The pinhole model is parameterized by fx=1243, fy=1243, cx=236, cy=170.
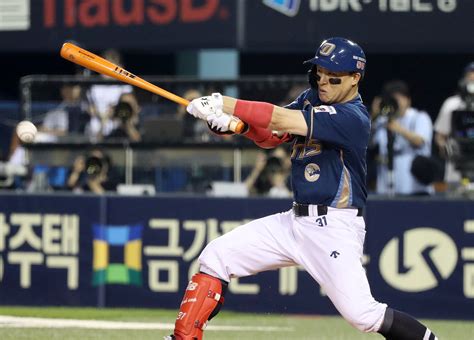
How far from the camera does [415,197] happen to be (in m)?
11.0

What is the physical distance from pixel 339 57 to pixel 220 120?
0.78 m

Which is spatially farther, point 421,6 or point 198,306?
point 421,6

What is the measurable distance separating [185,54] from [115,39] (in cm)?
170

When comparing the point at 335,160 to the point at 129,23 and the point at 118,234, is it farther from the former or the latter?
the point at 129,23

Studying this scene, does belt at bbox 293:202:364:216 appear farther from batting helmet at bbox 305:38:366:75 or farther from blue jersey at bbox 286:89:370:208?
batting helmet at bbox 305:38:366:75

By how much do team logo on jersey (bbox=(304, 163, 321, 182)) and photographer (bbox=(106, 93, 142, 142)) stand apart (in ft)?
17.5

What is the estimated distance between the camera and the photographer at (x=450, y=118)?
11773 mm

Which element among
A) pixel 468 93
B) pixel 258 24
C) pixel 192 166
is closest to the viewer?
pixel 468 93

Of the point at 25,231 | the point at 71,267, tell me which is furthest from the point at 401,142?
the point at 25,231

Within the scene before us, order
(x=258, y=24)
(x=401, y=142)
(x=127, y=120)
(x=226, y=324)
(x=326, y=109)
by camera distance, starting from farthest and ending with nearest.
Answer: (x=258, y=24) < (x=127, y=120) < (x=401, y=142) < (x=226, y=324) < (x=326, y=109)

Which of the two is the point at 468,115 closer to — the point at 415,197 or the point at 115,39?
the point at 415,197

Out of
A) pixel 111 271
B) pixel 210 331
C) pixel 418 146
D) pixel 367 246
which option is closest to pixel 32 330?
pixel 210 331

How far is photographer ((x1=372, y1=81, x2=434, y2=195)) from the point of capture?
1182 centimetres

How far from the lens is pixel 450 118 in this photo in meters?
11.9
